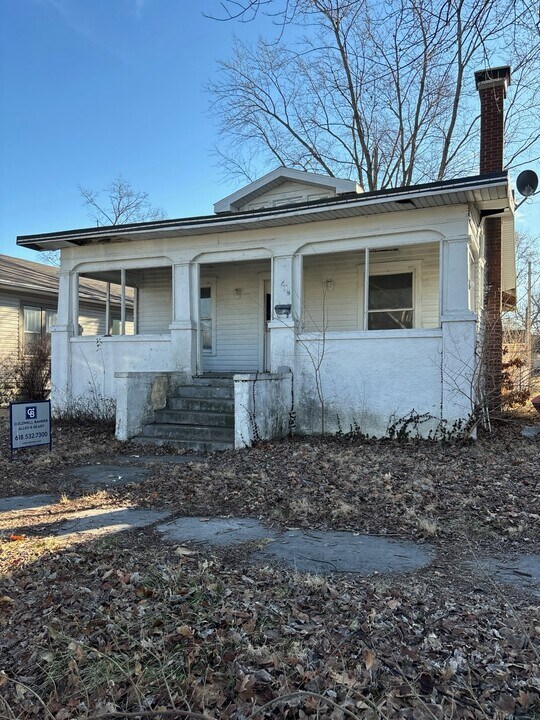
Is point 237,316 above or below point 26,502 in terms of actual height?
above

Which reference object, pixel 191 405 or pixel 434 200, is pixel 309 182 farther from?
pixel 191 405

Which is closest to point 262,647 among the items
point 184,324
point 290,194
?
point 184,324

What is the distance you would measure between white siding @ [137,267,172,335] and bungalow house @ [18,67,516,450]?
8 centimetres

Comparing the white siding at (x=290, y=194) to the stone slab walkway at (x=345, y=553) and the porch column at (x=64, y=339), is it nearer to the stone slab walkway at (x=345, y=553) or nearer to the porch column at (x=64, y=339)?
the porch column at (x=64, y=339)

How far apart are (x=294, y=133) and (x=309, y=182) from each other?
12759 mm

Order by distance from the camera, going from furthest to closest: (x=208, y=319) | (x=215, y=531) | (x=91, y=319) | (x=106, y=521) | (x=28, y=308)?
(x=91, y=319) → (x=28, y=308) → (x=208, y=319) → (x=106, y=521) → (x=215, y=531)

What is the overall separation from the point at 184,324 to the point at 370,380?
12.5 feet

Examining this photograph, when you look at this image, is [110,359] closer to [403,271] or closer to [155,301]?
[155,301]

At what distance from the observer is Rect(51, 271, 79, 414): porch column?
11.1 meters

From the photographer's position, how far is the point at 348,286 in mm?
11641

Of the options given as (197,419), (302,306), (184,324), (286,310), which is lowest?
(197,419)

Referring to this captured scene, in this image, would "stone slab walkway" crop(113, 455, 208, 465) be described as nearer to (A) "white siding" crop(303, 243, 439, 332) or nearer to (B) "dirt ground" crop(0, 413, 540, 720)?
(B) "dirt ground" crop(0, 413, 540, 720)

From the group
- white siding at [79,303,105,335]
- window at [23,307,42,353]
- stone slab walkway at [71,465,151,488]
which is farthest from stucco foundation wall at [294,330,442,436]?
white siding at [79,303,105,335]

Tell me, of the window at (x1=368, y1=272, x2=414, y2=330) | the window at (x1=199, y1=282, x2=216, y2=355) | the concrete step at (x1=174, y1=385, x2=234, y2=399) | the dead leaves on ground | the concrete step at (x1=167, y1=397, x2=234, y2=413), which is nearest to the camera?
the dead leaves on ground
